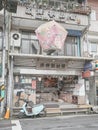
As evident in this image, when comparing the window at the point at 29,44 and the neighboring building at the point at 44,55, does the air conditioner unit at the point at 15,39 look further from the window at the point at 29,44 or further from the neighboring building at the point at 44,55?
the window at the point at 29,44

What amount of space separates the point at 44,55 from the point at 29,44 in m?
1.68

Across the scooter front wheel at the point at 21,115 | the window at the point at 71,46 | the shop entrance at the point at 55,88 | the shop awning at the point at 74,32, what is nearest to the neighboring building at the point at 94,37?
the shop awning at the point at 74,32

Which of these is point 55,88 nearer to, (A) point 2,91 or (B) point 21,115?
(B) point 21,115

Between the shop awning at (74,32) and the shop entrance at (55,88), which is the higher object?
the shop awning at (74,32)

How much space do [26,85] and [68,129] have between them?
19.9ft

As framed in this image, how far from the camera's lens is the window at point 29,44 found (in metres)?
15.8

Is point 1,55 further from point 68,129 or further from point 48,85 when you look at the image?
point 68,129

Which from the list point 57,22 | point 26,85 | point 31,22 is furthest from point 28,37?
point 26,85

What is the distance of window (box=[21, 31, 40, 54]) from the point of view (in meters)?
15.8

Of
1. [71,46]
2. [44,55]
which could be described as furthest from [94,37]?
[44,55]

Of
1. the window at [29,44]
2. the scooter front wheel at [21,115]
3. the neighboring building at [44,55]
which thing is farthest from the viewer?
the window at [29,44]

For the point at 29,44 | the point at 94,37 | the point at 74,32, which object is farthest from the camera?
the point at 94,37

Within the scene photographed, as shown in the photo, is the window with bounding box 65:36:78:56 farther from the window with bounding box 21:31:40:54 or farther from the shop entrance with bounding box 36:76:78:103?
the window with bounding box 21:31:40:54

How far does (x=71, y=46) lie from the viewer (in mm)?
16922
